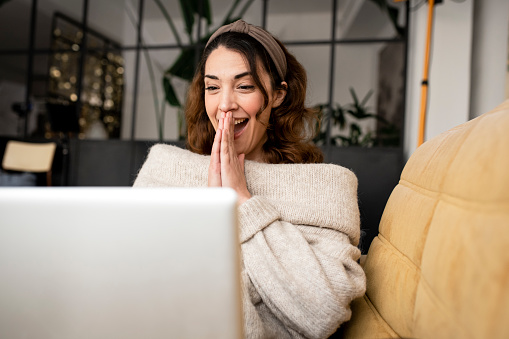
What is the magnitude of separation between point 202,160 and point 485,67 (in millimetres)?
3049

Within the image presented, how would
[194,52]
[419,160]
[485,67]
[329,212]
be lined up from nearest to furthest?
[419,160] → [329,212] → [485,67] → [194,52]

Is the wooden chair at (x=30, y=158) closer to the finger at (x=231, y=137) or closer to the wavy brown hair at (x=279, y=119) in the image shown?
the wavy brown hair at (x=279, y=119)

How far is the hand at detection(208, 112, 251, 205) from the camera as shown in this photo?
1.02 metres

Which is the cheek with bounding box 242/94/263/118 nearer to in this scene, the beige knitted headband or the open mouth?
the open mouth

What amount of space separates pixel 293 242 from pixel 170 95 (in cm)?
389

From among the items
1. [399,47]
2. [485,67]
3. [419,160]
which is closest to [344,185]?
[419,160]

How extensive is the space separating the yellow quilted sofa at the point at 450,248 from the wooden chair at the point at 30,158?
418 cm

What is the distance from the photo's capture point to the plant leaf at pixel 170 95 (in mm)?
4540

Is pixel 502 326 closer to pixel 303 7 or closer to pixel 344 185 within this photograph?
pixel 344 185

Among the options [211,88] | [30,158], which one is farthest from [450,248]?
[30,158]

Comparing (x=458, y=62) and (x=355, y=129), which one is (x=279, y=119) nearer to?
(x=458, y=62)

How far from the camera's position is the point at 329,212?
3.43 feet

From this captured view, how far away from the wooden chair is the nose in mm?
3748

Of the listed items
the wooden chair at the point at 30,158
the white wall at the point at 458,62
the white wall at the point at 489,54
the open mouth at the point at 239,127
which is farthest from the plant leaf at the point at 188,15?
the open mouth at the point at 239,127
